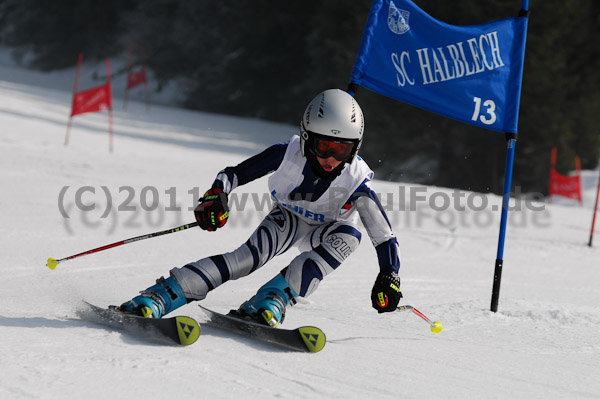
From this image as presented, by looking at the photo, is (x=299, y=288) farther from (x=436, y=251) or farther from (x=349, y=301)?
(x=436, y=251)

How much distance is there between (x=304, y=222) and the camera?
12.6ft

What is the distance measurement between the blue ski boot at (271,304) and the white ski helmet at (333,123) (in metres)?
0.68

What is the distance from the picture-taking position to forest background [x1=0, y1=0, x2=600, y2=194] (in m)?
15.6

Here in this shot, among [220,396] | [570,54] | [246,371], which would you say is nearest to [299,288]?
[246,371]

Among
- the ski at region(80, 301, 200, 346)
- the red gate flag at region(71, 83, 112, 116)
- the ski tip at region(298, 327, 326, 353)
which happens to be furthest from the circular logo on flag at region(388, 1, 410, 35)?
the red gate flag at region(71, 83, 112, 116)

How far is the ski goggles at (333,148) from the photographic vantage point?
11.5ft

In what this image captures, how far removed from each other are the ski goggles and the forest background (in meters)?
12.9

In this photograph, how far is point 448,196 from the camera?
1052cm

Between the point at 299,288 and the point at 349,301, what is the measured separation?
1511 millimetres

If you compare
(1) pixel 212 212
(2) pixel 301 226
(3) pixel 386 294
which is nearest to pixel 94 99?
(2) pixel 301 226

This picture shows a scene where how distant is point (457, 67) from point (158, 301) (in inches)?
102

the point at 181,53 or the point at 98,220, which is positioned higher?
the point at 181,53

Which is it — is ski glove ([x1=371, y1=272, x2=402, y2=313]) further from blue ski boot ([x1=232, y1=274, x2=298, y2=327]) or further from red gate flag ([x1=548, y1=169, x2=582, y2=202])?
red gate flag ([x1=548, y1=169, x2=582, y2=202])

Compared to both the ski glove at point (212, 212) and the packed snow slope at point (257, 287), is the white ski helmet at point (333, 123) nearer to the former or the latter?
the ski glove at point (212, 212)
